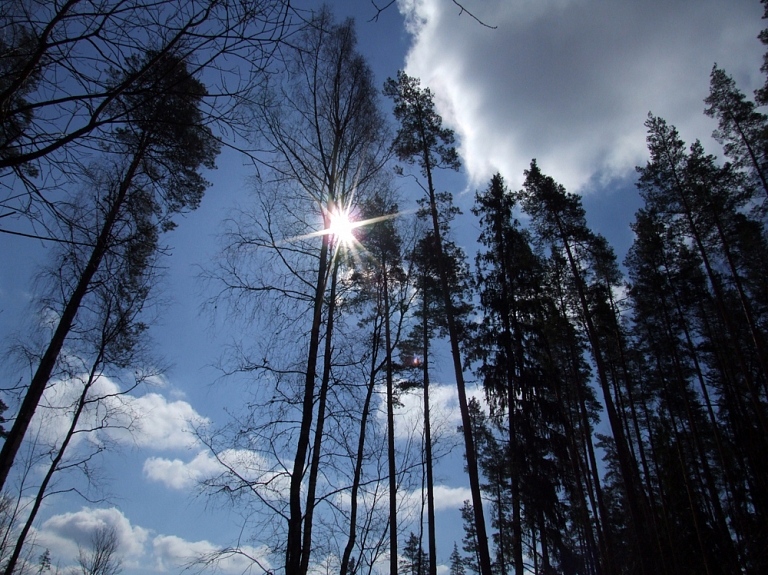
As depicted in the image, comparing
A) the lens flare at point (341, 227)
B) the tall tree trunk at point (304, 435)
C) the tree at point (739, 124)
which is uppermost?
the tree at point (739, 124)

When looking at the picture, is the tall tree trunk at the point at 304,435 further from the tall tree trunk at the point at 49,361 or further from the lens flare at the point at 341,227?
the tall tree trunk at the point at 49,361

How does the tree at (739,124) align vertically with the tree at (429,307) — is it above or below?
above

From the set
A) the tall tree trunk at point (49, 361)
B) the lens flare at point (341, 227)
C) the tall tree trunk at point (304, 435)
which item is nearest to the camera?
the tall tree trunk at point (304, 435)

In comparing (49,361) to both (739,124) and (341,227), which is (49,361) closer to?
(341,227)

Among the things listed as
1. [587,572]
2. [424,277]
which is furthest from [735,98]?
[587,572]

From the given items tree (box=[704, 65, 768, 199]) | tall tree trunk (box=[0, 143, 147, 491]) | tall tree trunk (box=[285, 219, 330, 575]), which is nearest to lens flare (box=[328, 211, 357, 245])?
tall tree trunk (box=[285, 219, 330, 575])

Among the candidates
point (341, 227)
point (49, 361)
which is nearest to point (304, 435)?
point (341, 227)

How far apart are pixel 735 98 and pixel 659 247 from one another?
6190mm

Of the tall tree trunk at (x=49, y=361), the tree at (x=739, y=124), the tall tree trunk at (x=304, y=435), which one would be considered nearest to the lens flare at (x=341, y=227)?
the tall tree trunk at (x=304, y=435)

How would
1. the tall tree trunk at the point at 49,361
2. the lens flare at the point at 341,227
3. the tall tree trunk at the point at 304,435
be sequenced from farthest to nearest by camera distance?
the lens flare at the point at 341,227, the tall tree trunk at the point at 49,361, the tall tree trunk at the point at 304,435

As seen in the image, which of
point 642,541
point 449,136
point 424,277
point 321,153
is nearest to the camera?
point 321,153

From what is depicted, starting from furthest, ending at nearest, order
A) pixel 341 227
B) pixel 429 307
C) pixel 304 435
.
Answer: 1. pixel 429 307
2. pixel 341 227
3. pixel 304 435

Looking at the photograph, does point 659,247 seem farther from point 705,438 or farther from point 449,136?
point 449,136

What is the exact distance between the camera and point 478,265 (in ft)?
47.3
